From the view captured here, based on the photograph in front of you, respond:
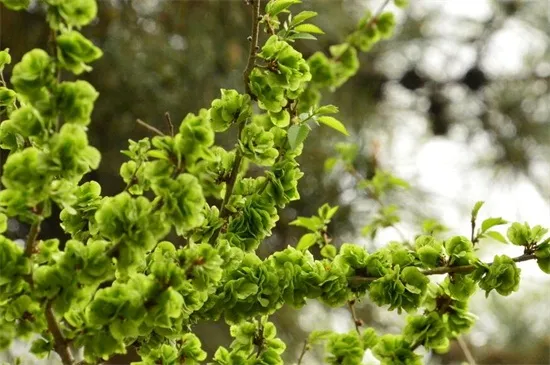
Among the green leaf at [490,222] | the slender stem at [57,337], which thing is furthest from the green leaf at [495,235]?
the slender stem at [57,337]

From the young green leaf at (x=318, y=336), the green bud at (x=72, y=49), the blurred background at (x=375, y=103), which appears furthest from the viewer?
the blurred background at (x=375, y=103)

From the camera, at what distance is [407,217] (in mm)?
1805

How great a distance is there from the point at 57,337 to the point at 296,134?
0.22 m

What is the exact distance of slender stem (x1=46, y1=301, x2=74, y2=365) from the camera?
42cm

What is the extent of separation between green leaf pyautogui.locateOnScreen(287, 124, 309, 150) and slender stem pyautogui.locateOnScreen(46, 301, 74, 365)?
20 centimetres

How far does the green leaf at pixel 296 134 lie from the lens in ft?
1.63

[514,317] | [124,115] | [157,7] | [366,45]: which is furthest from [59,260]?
[514,317]

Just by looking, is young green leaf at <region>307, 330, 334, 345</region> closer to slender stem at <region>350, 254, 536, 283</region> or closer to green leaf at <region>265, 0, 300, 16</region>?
slender stem at <region>350, 254, 536, 283</region>

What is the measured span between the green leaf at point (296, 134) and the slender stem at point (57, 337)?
199mm

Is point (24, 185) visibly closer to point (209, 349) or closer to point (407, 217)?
point (209, 349)

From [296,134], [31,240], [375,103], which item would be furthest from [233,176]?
[375,103]

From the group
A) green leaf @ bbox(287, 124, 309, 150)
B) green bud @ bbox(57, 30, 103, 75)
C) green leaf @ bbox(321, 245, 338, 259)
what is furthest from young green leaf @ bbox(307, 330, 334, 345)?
green bud @ bbox(57, 30, 103, 75)

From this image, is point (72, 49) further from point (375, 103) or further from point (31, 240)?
point (375, 103)

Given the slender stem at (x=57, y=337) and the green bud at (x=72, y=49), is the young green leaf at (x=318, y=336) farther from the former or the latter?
the green bud at (x=72, y=49)
